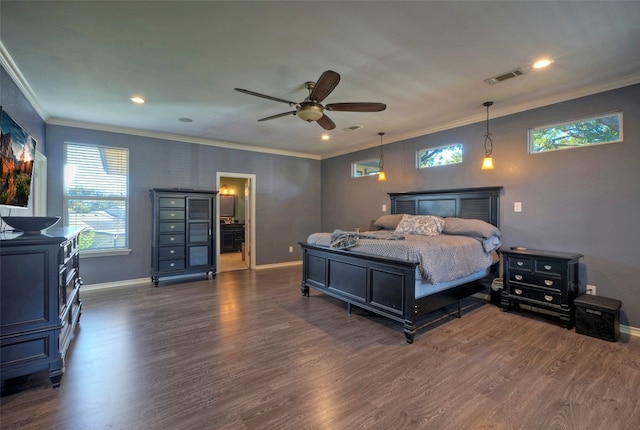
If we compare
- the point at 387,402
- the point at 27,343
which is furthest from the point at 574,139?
the point at 27,343

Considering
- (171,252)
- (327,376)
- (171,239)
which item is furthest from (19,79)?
(327,376)

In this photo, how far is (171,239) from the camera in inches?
Answer: 199

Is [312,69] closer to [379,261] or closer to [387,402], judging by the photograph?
[379,261]

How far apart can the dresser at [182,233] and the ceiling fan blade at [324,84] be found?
3.43 meters

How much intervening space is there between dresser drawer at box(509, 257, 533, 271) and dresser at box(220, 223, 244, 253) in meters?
7.20

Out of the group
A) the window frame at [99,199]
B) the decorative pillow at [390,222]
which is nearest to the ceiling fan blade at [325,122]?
the decorative pillow at [390,222]

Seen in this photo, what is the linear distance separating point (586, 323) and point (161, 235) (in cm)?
586

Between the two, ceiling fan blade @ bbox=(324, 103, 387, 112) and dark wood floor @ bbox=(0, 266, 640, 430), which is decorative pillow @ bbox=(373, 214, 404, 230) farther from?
ceiling fan blade @ bbox=(324, 103, 387, 112)

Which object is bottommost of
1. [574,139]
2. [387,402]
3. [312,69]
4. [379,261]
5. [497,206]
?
[387,402]

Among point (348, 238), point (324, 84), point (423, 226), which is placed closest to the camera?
point (324, 84)

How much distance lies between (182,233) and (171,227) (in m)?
0.21

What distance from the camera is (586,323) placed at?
9.64ft

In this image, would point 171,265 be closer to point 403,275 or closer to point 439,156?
point 403,275

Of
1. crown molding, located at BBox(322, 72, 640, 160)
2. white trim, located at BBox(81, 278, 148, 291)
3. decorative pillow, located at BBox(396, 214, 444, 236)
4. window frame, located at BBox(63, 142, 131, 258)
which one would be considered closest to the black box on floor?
decorative pillow, located at BBox(396, 214, 444, 236)
